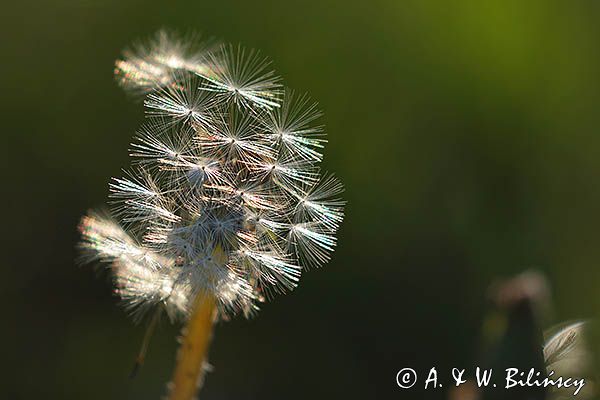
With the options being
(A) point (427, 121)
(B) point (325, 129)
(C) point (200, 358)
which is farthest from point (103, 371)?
(C) point (200, 358)

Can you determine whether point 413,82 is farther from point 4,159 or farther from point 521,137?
point 4,159

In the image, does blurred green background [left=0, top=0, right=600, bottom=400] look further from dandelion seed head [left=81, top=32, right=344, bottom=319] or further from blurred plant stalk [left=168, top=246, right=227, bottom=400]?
blurred plant stalk [left=168, top=246, right=227, bottom=400]

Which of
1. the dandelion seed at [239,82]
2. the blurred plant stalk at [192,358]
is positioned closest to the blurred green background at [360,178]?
the dandelion seed at [239,82]

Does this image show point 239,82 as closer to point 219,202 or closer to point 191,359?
point 219,202

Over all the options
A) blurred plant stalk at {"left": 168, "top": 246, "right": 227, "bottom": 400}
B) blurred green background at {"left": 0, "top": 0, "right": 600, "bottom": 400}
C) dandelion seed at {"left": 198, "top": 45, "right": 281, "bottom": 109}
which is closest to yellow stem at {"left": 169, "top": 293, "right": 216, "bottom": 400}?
blurred plant stalk at {"left": 168, "top": 246, "right": 227, "bottom": 400}

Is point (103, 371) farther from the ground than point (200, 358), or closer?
farther from the ground

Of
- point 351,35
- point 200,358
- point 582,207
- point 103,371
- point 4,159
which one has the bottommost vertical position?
point 200,358
